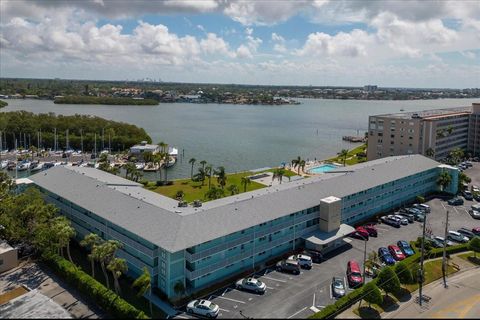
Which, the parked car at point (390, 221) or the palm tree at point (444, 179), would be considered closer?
the parked car at point (390, 221)

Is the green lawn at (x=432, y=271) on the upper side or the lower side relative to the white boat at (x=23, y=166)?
lower

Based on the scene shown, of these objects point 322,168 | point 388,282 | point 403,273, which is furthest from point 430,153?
point 388,282

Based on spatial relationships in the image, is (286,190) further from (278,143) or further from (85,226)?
(278,143)

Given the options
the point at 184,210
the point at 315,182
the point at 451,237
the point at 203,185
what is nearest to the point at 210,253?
the point at 184,210

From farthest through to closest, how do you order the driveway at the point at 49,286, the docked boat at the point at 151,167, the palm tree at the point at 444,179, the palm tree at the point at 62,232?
1. the docked boat at the point at 151,167
2. the palm tree at the point at 444,179
3. the palm tree at the point at 62,232
4. the driveway at the point at 49,286

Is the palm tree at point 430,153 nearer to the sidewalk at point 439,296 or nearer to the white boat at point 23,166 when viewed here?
the sidewalk at point 439,296

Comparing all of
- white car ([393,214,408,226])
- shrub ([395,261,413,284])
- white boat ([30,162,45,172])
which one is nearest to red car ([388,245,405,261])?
shrub ([395,261,413,284])

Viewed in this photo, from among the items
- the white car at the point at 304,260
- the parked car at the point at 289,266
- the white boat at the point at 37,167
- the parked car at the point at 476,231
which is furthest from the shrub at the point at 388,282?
the white boat at the point at 37,167
